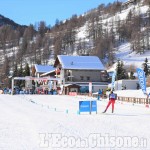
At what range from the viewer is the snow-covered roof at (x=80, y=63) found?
77.8 metres

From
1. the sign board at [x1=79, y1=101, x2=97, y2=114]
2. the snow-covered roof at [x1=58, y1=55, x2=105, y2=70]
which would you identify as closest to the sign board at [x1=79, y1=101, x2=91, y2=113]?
the sign board at [x1=79, y1=101, x2=97, y2=114]

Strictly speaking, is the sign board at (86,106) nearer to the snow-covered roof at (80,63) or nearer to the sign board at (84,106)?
the sign board at (84,106)

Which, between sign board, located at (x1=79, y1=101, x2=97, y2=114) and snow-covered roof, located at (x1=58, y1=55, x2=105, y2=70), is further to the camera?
snow-covered roof, located at (x1=58, y1=55, x2=105, y2=70)

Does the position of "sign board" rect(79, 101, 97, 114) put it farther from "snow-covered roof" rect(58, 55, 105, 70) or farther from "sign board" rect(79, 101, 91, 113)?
"snow-covered roof" rect(58, 55, 105, 70)

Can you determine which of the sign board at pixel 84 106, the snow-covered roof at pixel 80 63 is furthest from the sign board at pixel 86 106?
the snow-covered roof at pixel 80 63

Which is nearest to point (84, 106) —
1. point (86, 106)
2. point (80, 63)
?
point (86, 106)

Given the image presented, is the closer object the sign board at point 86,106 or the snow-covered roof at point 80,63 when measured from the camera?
the sign board at point 86,106

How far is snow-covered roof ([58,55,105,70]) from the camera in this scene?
77.8 metres

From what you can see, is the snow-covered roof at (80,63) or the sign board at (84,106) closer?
the sign board at (84,106)

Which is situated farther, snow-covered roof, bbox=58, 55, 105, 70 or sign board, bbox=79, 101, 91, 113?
snow-covered roof, bbox=58, 55, 105, 70

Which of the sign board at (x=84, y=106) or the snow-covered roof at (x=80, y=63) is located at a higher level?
the snow-covered roof at (x=80, y=63)

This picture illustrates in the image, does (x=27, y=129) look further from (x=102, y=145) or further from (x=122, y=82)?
(x=122, y=82)

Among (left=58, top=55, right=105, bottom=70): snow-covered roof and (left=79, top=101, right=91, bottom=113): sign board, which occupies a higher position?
(left=58, top=55, right=105, bottom=70): snow-covered roof

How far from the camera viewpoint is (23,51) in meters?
182
